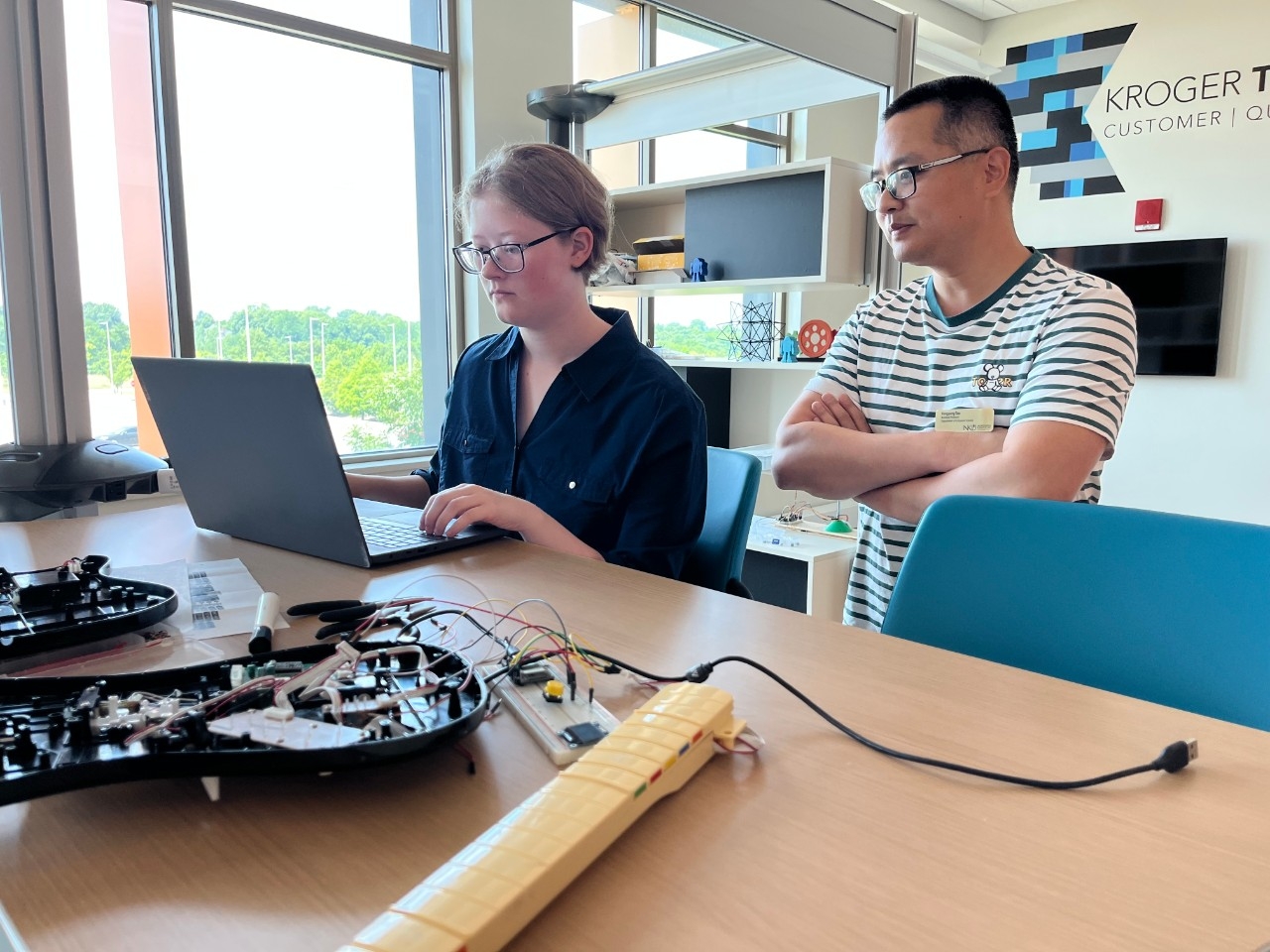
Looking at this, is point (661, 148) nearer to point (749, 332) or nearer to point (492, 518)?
point (749, 332)

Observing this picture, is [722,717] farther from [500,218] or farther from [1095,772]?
[500,218]

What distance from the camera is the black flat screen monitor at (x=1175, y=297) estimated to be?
4109 millimetres

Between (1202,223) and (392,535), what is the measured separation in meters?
4.42

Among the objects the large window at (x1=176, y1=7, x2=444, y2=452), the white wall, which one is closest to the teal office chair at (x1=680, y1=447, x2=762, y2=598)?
the large window at (x1=176, y1=7, x2=444, y2=452)

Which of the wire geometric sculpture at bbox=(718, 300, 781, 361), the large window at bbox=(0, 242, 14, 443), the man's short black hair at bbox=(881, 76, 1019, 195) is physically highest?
the man's short black hair at bbox=(881, 76, 1019, 195)

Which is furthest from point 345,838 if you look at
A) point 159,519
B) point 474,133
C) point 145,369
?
point 474,133

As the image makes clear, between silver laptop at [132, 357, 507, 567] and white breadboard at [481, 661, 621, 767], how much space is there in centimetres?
42

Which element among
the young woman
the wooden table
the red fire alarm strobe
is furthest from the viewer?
the red fire alarm strobe

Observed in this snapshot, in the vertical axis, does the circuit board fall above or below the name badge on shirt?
below

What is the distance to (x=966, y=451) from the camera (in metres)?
1.38

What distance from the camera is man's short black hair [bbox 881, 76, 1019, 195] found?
1.52 meters

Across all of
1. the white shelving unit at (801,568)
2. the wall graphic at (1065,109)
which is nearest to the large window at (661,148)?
the white shelving unit at (801,568)

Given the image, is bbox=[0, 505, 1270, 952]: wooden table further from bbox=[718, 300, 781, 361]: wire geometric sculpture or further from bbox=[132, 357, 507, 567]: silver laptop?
bbox=[718, 300, 781, 361]: wire geometric sculpture

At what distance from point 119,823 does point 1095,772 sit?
2.17 feet
